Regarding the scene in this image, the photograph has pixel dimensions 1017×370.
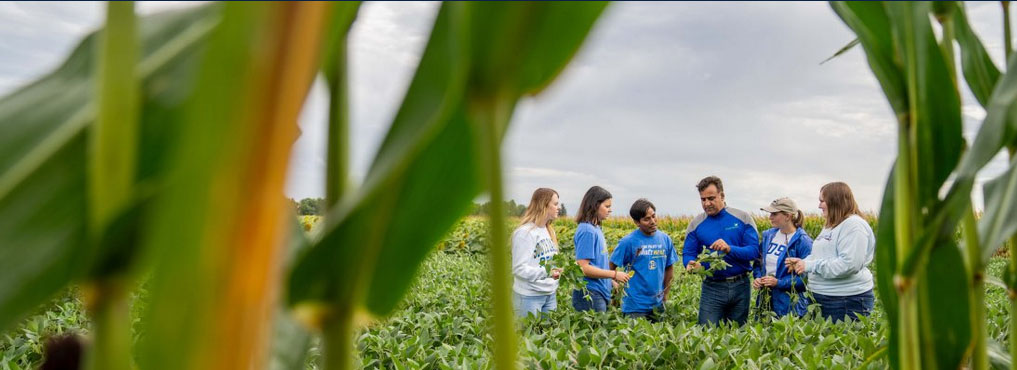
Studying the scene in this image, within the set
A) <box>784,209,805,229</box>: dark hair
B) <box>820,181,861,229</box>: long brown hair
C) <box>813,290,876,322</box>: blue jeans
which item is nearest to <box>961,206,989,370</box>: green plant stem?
<box>820,181,861,229</box>: long brown hair

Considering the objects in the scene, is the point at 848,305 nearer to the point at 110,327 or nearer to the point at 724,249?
the point at 724,249

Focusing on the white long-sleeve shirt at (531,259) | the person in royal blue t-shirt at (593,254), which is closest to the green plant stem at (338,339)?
the white long-sleeve shirt at (531,259)

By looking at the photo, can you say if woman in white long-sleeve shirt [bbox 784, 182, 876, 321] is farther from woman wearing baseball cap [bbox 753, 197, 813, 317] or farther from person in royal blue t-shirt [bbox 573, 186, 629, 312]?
person in royal blue t-shirt [bbox 573, 186, 629, 312]

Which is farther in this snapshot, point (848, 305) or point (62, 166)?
point (848, 305)

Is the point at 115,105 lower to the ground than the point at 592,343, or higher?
higher

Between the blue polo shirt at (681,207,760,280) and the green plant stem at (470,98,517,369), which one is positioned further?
the blue polo shirt at (681,207,760,280)

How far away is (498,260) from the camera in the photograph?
227mm

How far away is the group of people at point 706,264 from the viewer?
368 cm

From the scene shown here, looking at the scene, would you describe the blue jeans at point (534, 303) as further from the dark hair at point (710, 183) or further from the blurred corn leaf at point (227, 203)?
the blurred corn leaf at point (227, 203)

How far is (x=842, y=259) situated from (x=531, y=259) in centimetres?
155

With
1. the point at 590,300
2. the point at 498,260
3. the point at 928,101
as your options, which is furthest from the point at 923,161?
the point at 590,300

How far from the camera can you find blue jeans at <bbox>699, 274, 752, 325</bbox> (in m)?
4.18

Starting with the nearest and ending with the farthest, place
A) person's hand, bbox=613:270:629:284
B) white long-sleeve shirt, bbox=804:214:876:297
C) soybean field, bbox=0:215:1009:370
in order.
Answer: soybean field, bbox=0:215:1009:370, white long-sleeve shirt, bbox=804:214:876:297, person's hand, bbox=613:270:629:284

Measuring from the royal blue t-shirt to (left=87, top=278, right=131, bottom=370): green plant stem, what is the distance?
3.83 metres
